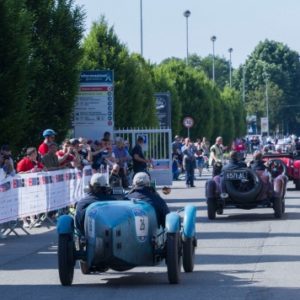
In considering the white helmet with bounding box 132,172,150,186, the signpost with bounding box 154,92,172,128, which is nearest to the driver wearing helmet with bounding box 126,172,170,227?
the white helmet with bounding box 132,172,150,186

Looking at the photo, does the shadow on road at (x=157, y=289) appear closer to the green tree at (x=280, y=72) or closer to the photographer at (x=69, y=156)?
the photographer at (x=69, y=156)

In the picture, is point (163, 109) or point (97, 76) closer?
point (97, 76)

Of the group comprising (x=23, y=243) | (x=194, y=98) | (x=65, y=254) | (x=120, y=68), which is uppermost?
(x=120, y=68)

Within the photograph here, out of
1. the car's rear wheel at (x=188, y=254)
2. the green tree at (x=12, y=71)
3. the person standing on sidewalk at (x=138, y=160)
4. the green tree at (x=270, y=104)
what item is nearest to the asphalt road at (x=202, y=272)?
the car's rear wheel at (x=188, y=254)

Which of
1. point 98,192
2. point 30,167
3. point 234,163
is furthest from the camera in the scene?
point 30,167

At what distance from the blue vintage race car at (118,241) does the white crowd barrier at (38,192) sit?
7.97 metres

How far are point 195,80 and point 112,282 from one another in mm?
74985

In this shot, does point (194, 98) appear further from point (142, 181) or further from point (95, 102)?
point (142, 181)

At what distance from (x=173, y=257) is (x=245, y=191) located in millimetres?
11282

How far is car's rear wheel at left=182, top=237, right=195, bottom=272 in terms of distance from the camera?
1497 cm

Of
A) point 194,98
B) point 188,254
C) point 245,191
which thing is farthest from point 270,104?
point 188,254

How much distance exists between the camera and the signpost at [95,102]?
35594 mm

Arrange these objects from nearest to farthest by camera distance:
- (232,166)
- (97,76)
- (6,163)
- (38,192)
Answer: (6,163), (38,192), (232,166), (97,76)

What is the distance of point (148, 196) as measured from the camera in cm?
1515
